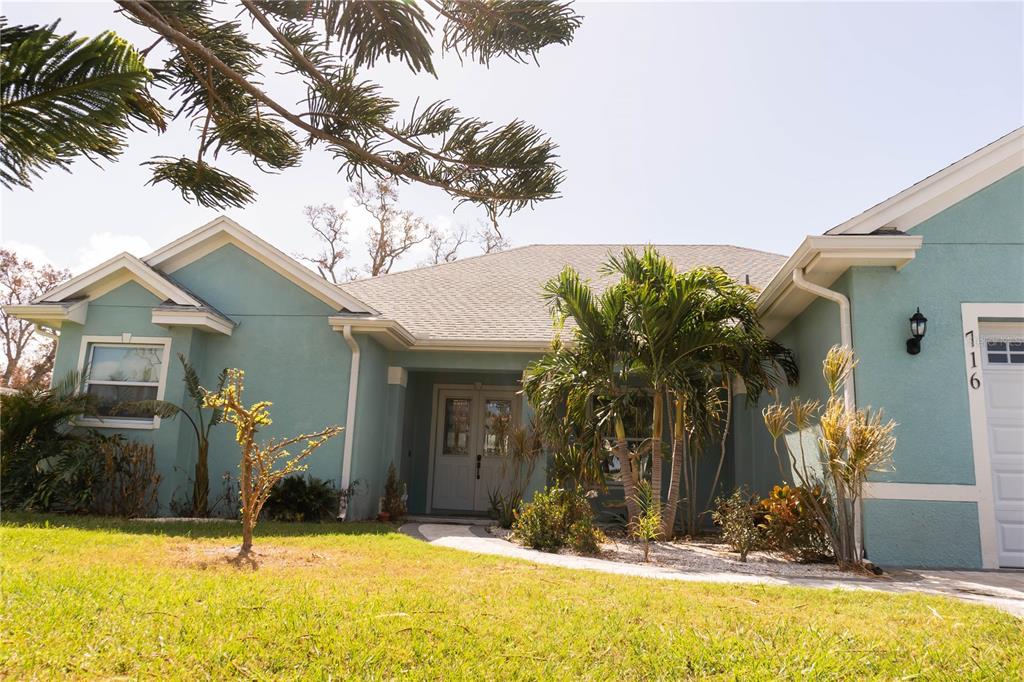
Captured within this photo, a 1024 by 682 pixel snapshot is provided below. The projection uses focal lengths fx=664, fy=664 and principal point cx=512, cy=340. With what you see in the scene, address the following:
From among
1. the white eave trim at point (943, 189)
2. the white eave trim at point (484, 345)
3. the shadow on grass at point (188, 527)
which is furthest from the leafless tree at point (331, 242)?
the white eave trim at point (943, 189)

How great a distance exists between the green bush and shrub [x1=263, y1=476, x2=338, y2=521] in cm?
323

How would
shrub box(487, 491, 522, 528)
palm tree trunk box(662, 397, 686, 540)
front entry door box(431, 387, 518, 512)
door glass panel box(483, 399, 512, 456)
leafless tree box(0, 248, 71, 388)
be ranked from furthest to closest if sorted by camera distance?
leafless tree box(0, 248, 71, 388)
door glass panel box(483, 399, 512, 456)
front entry door box(431, 387, 518, 512)
shrub box(487, 491, 522, 528)
palm tree trunk box(662, 397, 686, 540)

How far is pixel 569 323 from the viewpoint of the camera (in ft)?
40.0

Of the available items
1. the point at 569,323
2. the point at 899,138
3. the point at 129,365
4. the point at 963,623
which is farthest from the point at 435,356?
the point at 963,623

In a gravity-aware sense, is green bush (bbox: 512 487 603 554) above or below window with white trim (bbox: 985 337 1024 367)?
below

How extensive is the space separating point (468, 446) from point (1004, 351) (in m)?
9.26

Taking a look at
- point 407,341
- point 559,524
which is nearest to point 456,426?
point 407,341

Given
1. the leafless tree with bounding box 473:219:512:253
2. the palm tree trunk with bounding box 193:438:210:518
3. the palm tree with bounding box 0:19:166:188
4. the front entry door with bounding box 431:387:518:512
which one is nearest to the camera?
the palm tree with bounding box 0:19:166:188

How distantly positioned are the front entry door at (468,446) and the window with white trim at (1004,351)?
818cm

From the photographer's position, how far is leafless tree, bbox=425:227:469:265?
96.7 feet

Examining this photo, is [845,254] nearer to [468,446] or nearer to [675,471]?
[675,471]

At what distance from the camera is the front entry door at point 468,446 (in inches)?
536

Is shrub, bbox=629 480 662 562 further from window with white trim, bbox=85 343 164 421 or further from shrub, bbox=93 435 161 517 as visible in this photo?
window with white trim, bbox=85 343 164 421

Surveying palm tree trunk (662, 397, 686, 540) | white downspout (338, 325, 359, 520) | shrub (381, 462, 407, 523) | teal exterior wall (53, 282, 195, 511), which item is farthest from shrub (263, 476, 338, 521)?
palm tree trunk (662, 397, 686, 540)
